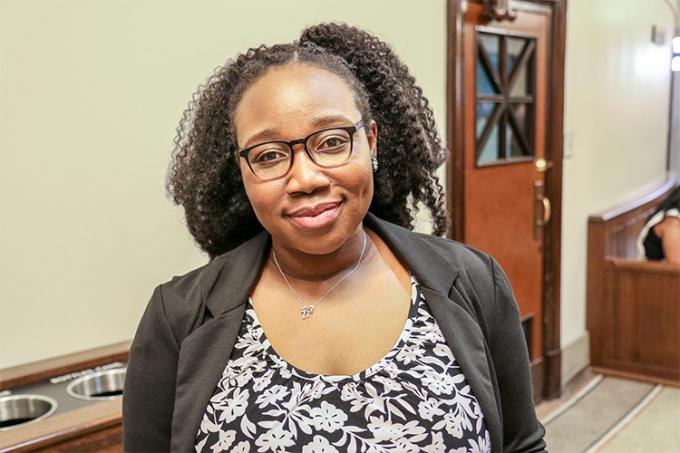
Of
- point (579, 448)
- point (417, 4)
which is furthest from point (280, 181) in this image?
point (579, 448)

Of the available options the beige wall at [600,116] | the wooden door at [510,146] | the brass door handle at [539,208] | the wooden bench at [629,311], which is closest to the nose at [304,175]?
the wooden door at [510,146]

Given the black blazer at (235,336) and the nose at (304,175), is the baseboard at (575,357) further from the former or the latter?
the nose at (304,175)

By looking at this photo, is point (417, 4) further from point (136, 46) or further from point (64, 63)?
point (64, 63)

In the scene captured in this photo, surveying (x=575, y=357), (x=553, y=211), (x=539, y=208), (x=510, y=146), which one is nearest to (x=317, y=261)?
(x=510, y=146)

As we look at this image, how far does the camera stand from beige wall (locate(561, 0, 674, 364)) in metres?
4.34

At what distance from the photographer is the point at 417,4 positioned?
307 centimetres

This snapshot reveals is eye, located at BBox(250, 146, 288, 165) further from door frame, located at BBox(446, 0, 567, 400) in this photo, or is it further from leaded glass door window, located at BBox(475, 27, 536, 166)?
door frame, located at BBox(446, 0, 567, 400)

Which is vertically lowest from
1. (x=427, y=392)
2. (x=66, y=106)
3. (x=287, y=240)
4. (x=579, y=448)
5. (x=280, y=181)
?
(x=579, y=448)

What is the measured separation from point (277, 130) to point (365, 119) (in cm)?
19

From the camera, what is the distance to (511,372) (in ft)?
4.33

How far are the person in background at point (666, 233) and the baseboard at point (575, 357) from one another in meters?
0.65

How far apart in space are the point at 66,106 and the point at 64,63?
0.36ft

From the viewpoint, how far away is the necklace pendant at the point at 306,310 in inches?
50.9

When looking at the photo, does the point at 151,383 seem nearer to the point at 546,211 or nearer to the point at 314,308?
the point at 314,308
